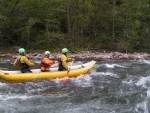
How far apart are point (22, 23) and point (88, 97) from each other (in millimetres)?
18702

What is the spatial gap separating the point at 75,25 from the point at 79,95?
62.4ft

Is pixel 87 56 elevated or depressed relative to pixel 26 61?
depressed

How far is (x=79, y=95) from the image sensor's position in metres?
10.6

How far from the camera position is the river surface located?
8.99 metres

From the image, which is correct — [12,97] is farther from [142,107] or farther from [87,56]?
[87,56]

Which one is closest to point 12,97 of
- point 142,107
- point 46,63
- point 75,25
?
point 46,63

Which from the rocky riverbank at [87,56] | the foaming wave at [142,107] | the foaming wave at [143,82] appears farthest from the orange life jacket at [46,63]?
the rocky riverbank at [87,56]

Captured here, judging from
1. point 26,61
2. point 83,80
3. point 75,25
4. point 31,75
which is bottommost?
point 83,80

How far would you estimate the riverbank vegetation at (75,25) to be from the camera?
2758 centimetres

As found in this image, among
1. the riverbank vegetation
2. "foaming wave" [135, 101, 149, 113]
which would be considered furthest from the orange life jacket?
the riverbank vegetation

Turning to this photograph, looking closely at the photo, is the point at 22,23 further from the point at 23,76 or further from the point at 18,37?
the point at 23,76

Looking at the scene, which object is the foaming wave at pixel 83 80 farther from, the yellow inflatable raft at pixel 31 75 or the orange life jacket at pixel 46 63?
the orange life jacket at pixel 46 63

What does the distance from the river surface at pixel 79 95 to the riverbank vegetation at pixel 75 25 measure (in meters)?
14.7

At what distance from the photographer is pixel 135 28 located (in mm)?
30062
